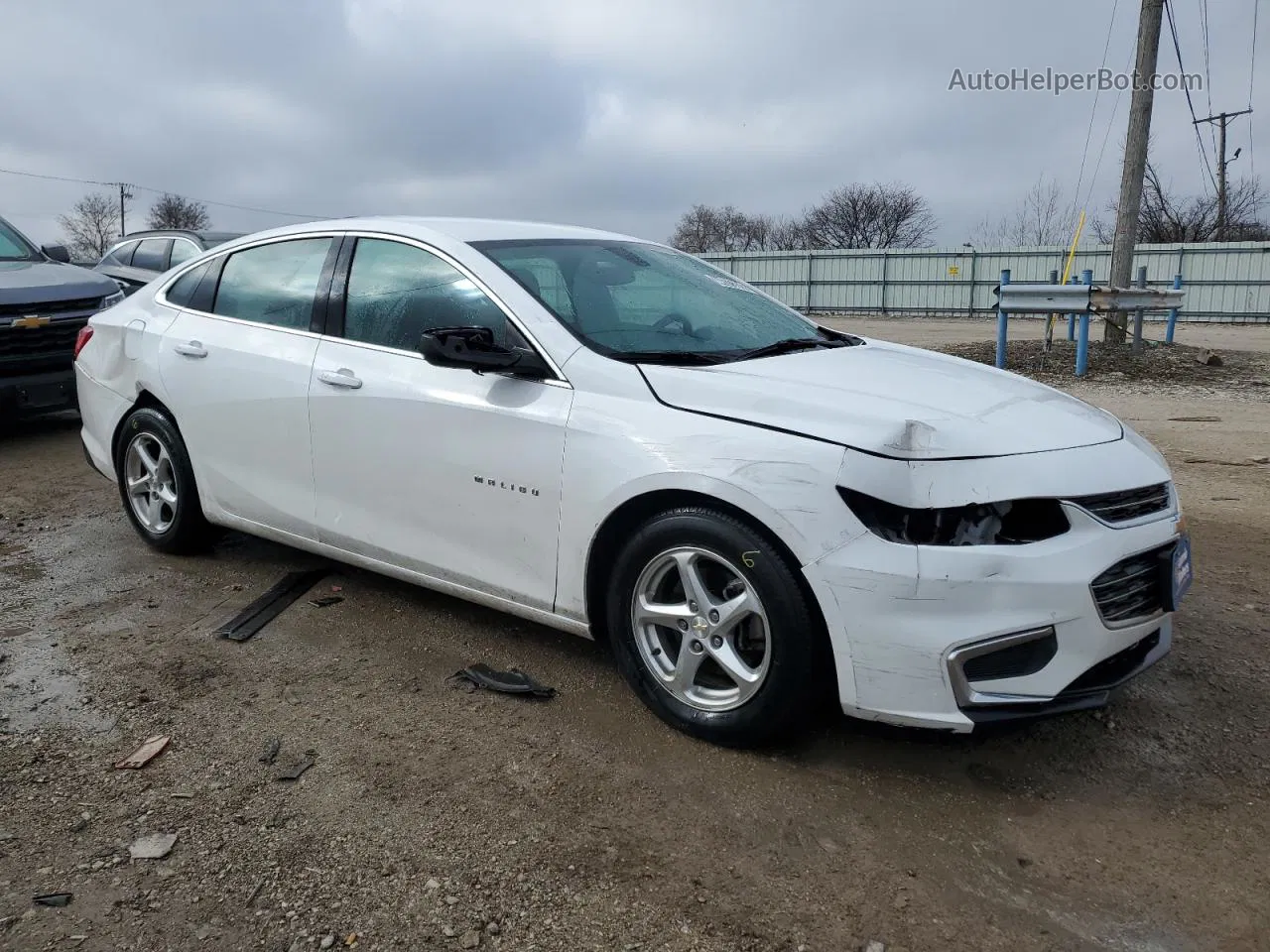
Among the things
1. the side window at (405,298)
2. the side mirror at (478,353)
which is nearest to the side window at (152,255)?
the side window at (405,298)

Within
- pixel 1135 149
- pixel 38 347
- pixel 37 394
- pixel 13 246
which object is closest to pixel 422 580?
pixel 37 394

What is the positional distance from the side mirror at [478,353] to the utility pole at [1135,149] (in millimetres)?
12463

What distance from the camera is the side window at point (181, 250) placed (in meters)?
10.7

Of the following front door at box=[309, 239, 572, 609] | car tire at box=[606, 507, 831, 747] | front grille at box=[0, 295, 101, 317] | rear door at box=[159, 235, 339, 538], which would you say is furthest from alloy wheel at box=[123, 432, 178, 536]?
front grille at box=[0, 295, 101, 317]

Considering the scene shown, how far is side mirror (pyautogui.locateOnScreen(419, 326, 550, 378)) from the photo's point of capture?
334cm

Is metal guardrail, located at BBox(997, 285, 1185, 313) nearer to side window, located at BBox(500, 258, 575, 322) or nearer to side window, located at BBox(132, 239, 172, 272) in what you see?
side window, located at BBox(500, 258, 575, 322)

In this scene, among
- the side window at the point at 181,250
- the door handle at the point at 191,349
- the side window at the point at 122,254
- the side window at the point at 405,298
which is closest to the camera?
the side window at the point at 405,298

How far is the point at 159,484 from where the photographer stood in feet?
16.0

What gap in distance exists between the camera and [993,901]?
2408 mm

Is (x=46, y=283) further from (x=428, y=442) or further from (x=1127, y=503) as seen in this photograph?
(x=1127, y=503)

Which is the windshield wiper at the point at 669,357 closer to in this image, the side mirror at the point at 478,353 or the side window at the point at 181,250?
the side mirror at the point at 478,353

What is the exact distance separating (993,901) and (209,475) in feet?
11.9

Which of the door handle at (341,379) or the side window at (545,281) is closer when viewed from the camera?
the side window at (545,281)

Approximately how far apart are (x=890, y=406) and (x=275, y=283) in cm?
280
